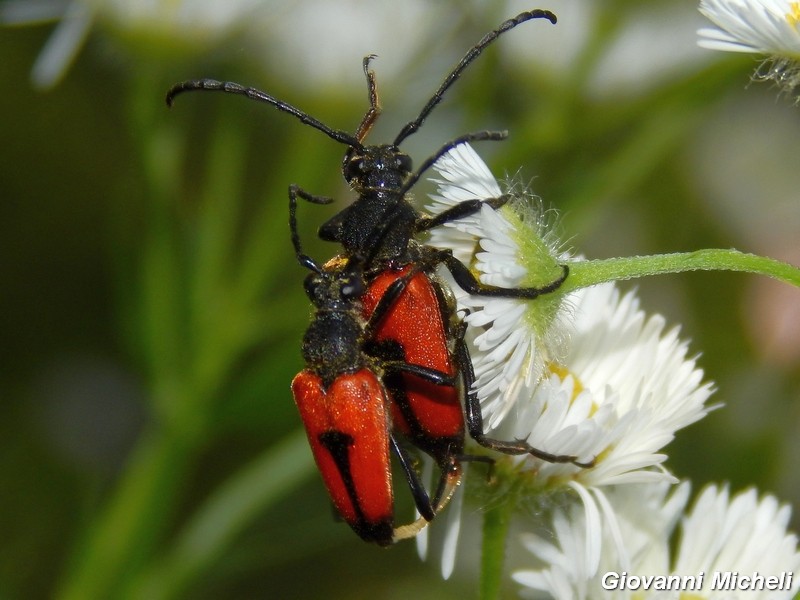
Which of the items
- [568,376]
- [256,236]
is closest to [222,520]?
[256,236]

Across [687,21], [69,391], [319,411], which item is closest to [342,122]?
[687,21]

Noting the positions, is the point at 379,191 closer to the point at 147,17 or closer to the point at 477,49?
the point at 477,49

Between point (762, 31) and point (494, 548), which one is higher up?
point (762, 31)

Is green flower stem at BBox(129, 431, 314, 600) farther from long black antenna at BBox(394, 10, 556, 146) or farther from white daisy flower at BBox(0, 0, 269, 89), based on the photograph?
white daisy flower at BBox(0, 0, 269, 89)

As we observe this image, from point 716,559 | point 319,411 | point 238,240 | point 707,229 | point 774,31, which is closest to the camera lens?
point 774,31

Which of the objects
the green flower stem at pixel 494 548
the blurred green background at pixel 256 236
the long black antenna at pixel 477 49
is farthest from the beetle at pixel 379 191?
the green flower stem at pixel 494 548

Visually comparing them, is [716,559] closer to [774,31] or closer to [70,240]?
[774,31]
